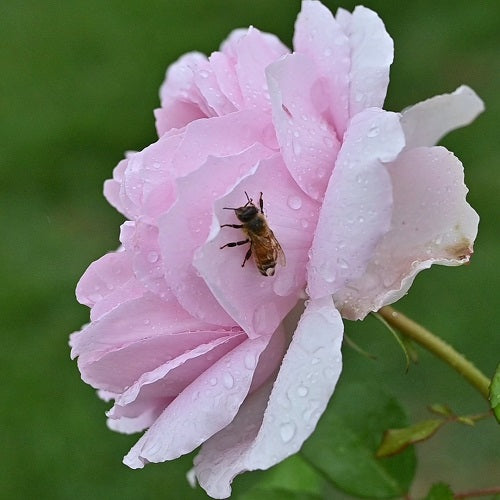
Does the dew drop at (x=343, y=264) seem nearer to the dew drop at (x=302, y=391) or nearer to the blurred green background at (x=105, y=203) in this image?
the dew drop at (x=302, y=391)

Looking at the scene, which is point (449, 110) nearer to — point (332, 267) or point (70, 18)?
point (332, 267)

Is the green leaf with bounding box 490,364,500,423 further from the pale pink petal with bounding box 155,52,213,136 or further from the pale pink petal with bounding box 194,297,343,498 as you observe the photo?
the pale pink petal with bounding box 155,52,213,136

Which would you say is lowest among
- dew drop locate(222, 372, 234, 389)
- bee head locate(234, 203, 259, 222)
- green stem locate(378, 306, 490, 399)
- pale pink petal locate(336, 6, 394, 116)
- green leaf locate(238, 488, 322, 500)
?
green leaf locate(238, 488, 322, 500)

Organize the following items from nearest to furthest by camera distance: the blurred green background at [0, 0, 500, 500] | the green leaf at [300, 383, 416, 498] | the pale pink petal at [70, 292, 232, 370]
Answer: the pale pink petal at [70, 292, 232, 370] < the green leaf at [300, 383, 416, 498] < the blurred green background at [0, 0, 500, 500]

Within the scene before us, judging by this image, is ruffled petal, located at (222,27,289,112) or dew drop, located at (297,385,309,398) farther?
ruffled petal, located at (222,27,289,112)

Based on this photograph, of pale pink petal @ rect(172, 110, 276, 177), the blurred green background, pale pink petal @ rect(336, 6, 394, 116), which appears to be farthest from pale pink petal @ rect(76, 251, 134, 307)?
the blurred green background

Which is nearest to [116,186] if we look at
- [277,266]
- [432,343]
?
[277,266]

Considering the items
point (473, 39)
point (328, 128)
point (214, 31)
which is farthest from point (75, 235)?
point (328, 128)
